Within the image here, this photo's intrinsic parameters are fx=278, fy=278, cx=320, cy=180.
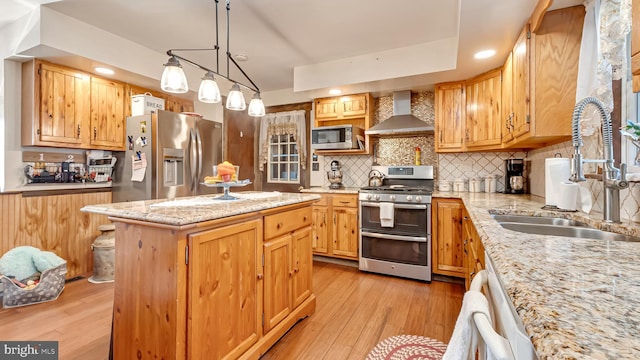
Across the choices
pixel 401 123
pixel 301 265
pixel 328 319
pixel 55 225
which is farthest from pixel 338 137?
pixel 55 225

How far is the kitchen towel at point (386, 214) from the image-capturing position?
10.1 ft

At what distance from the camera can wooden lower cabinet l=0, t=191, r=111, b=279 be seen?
8.57ft

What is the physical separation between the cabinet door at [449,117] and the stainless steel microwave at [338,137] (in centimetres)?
96

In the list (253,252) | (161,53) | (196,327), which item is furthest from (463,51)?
(161,53)

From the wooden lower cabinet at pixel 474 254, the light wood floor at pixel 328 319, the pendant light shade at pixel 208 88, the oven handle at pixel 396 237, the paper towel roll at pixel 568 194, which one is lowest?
the light wood floor at pixel 328 319

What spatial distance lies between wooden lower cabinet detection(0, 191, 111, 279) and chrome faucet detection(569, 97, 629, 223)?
4.24 metres

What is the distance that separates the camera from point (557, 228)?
1.40 meters

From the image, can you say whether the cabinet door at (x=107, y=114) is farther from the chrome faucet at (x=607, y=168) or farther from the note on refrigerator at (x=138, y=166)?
the chrome faucet at (x=607, y=168)

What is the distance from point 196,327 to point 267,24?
8.31ft

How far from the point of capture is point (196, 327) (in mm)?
1319

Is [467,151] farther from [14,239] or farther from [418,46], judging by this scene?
[14,239]

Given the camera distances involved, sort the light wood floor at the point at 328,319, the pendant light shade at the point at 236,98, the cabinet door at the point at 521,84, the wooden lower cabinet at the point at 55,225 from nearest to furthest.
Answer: the light wood floor at the point at 328,319 < the cabinet door at the point at 521,84 < the pendant light shade at the point at 236,98 < the wooden lower cabinet at the point at 55,225

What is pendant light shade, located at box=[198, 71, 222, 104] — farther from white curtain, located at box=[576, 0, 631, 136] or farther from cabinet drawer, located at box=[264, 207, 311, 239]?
white curtain, located at box=[576, 0, 631, 136]

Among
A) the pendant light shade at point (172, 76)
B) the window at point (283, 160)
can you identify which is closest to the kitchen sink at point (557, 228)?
the pendant light shade at point (172, 76)
